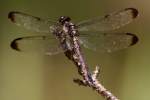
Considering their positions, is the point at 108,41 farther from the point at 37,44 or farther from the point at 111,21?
the point at 37,44

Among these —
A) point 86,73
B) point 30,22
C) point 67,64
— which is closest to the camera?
point 86,73

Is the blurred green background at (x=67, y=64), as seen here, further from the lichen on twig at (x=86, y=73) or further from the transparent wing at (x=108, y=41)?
the lichen on twig at (x=86, y=73)

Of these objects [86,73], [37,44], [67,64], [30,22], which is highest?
[30,22]

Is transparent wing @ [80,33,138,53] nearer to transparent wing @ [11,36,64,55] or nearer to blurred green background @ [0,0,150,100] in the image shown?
transparent wing @ [11,36,64,55]

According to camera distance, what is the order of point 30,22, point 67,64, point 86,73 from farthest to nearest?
1. point 67,64
2. point 30,22
3. point 86,73

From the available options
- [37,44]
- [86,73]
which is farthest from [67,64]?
[86,73]

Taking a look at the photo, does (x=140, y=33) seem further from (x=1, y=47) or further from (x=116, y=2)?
(x=1, y=47)

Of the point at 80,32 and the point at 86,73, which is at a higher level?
the point at 80,32

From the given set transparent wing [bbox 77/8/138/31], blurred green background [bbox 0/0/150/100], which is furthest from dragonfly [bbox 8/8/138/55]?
blurred green background [bbox 0/0/150/100]
